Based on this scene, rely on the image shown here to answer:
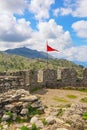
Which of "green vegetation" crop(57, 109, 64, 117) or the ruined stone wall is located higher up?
the ruined stone wall

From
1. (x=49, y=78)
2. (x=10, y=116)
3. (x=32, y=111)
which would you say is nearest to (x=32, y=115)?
(x=32, y=111)

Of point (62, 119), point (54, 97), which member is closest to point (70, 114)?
point (62, 119)

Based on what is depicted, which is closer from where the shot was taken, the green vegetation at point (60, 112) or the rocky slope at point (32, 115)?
the rocky slope at point (32, 115)

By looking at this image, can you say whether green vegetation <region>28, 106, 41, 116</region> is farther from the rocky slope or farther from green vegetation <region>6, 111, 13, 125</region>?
green vegetation <region>6, 111, 13, 125</region>

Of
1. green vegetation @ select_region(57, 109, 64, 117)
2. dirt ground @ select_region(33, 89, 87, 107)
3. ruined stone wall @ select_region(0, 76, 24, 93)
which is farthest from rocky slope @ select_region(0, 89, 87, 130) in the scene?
dirt ground @ select_region(33, 89, 87, 107)

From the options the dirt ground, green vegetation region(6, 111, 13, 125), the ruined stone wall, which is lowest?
green vegetation region(6, 111, 13, 125)

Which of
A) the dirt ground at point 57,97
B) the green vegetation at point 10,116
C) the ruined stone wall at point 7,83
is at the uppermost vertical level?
the ruined stone wall at point 7,83

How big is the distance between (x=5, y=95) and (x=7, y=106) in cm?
119

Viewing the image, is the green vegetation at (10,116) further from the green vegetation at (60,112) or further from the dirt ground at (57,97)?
the dirt ground at (57,97)

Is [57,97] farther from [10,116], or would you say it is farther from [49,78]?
[10,116]

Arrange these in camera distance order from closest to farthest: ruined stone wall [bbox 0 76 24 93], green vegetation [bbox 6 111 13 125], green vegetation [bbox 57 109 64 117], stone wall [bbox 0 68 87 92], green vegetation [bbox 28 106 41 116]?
green vegetation [bbox 6 111 13 125] → green vegetation [bbox 57 109 64 117] → green vegetation [bbox 28 106 41 116] → ruined stone wall [bbox 0 76 24 93] → stone wall [bbox 0 68 87 92]

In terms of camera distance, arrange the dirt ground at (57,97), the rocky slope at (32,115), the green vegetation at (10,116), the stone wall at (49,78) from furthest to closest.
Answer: the stone wall at (49,78)
the dirt ground at (57,97)
the green vegetation at (10,116)
the rocky slope at (32,115)

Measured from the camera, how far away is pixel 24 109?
18.7 m

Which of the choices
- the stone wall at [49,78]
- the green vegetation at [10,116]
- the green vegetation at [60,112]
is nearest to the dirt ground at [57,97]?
the stone wall at [49,78]
